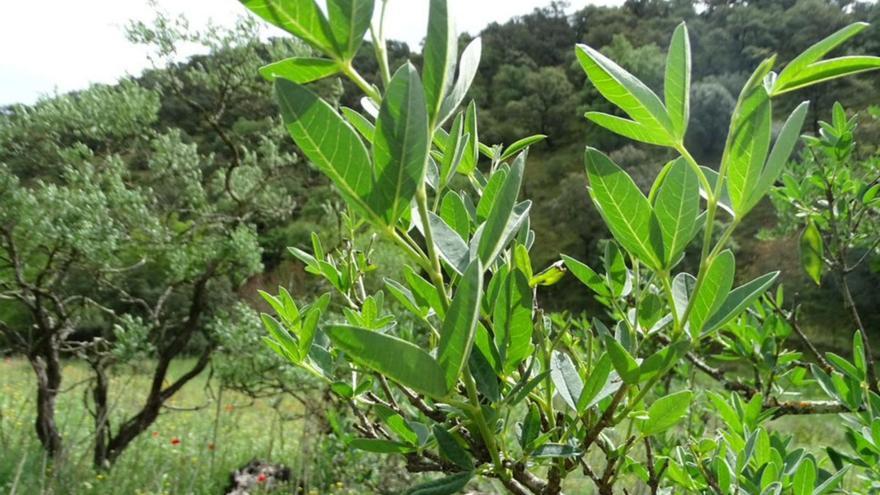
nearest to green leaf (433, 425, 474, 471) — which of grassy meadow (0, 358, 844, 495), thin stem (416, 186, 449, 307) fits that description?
thin stem (416, 186, 449, 307)

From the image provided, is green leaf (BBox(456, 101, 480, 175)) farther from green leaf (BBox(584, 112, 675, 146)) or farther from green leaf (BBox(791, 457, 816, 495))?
green leaf (BBox(791, 457, 816, 495))

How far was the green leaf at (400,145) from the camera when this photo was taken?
0.27 m

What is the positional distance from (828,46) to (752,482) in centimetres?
38

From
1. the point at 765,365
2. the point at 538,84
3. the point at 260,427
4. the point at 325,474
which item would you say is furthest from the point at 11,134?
the point at 538,84

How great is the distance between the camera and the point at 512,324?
0.39 m

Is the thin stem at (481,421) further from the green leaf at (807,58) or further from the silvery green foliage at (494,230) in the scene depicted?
the green leaf at (807,58)

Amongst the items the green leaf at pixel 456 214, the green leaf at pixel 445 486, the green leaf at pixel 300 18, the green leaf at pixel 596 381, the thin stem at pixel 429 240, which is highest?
the green leaf at pixel 300 18

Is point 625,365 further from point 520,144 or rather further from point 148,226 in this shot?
point 148,226

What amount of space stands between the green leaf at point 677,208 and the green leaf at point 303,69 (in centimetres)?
18

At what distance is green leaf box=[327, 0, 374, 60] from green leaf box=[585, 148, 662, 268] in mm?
132

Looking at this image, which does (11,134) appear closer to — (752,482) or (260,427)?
(260,427)

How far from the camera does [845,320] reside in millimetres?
14578

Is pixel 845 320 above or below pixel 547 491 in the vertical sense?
above

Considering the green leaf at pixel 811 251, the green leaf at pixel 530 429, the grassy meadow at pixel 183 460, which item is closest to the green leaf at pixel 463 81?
the green leaf at pixel 530 429
